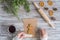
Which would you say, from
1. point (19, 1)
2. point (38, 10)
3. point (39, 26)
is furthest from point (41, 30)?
point (19, 1)

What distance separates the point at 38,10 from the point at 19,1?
18 centimetres

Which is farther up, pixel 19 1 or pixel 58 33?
pixel 19 1

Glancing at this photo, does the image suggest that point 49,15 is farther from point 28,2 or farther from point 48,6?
point 28,2

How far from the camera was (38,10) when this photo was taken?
5.80ft

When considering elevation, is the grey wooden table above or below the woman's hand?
above

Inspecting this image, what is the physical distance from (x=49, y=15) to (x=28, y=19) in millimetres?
169

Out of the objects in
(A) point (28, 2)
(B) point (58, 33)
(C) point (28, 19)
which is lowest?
(B) point (58, 33)

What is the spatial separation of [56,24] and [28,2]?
0.28 meters

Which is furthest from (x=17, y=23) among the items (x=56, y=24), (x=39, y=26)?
(x=56, y=24)

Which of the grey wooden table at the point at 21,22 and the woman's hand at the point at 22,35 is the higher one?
the grey wooden table at the point at 21,22

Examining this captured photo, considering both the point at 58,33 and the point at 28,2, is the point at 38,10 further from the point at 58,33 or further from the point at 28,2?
the point at 58,33

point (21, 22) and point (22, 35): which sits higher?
point (21, 22)

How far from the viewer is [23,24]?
1.77 metres

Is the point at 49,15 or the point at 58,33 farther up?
the point at 49,15
